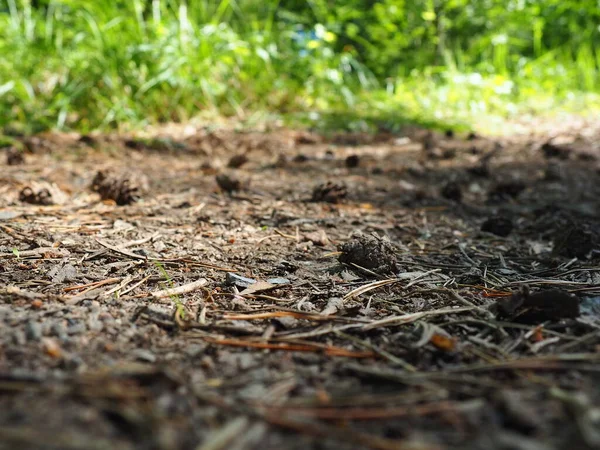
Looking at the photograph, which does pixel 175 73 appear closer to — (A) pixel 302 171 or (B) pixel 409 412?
(A) pixel 302 171

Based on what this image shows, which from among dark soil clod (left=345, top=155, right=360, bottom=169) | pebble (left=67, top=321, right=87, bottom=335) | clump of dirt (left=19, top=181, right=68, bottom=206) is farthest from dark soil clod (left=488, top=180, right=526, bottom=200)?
pebble (left=67, top=321, right=87, bottom=335)

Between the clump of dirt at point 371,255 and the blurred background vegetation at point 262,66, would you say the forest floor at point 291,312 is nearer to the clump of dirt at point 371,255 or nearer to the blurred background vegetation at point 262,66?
the clump of dirt at point 371,255

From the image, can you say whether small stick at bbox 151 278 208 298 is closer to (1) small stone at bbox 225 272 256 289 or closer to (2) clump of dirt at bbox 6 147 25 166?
(1) small stone at bbox 225 272 256 289

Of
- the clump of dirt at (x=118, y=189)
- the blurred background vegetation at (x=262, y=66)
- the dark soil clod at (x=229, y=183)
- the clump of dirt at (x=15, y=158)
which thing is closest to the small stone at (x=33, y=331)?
the clump of dirt at (x=118, y=189)

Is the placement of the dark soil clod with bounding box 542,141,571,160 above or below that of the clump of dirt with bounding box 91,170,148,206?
below

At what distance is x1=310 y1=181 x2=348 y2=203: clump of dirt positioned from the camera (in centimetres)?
272

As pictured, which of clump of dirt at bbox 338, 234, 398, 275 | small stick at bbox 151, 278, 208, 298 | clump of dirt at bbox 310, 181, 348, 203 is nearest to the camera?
small stick at bbox 151, 278, 208, 298

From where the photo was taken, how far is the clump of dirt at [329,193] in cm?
272

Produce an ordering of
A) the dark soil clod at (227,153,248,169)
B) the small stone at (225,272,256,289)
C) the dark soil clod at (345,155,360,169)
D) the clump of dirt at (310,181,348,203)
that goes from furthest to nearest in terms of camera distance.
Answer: the dark soil clod at (345,155,360,169) → the dark soil clod at (227,153,248,169) → the clump of dirt at (310,181,348,203) → the small stone at (225,272,256,289)

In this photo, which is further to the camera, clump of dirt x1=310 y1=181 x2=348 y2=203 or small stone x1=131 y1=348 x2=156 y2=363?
clump of dirt x1=310 y1=181 x2=348 y2=203

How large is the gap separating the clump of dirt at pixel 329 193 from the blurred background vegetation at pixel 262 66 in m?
2.18

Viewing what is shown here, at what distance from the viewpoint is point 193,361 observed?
3.85 ft

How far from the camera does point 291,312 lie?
4.76 feet

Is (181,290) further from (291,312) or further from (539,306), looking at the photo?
(539,306)
